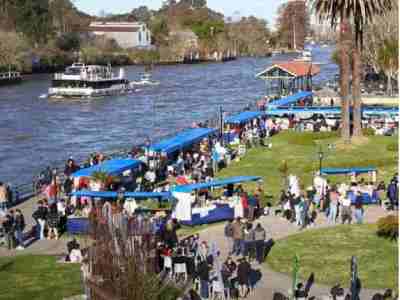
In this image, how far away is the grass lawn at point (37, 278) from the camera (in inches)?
752

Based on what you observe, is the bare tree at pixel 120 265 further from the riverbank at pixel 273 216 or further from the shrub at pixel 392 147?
the shrub at pixel 392 147

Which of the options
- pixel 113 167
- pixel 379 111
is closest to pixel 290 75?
pixel 379 111

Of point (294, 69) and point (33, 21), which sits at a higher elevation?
point (33, 21)

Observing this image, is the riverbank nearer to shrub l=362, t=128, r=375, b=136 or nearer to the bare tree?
shrub l=362, t=128, r=375, b=136

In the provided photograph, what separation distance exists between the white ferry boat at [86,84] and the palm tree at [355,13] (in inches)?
2037

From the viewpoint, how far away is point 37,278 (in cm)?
2027

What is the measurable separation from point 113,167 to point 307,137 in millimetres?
15089

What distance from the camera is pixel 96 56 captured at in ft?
505

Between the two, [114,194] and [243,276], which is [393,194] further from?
[243,276]

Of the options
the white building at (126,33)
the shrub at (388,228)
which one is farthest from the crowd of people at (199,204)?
the white building at (126,33)

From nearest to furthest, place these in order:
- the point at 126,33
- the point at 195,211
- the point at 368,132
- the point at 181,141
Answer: the point at 195,211
the point at 181,141
the point at 368,132
the point at 126,33

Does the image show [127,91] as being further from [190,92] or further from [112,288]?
[112,288]

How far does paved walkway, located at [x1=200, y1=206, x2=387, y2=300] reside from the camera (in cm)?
1869

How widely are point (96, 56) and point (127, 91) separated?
194 ft
